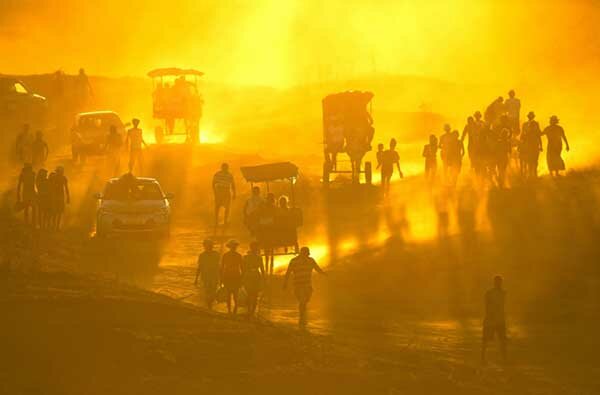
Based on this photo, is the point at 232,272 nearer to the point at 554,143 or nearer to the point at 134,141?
the point at 554,143

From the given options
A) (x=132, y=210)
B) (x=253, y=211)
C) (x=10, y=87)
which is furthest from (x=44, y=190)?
(x=10, y=87)

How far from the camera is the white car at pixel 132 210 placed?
31844 mm

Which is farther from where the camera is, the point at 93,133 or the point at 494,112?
the point at 93,133

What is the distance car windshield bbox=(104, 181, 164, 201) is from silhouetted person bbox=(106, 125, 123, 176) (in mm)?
9104

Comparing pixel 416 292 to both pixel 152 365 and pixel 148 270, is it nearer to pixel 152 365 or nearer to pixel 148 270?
pixel 148 270

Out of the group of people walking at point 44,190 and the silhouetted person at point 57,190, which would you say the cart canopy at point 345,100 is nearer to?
the group of people walking at point 44,190

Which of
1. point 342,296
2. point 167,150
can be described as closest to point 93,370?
point 342,296

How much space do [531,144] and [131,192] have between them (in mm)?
10011

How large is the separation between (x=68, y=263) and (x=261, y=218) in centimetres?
373

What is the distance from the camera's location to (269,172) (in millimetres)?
30953

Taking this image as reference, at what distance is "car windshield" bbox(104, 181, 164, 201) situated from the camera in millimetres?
32594

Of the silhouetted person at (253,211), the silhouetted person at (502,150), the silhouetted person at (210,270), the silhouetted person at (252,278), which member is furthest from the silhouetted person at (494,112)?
the silhouetted person at (252,278)

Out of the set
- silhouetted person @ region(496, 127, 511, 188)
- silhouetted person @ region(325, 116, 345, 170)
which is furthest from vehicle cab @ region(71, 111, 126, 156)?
silhouetted person @ region(496, 127, 511, 188)

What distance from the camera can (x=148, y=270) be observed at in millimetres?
30062
